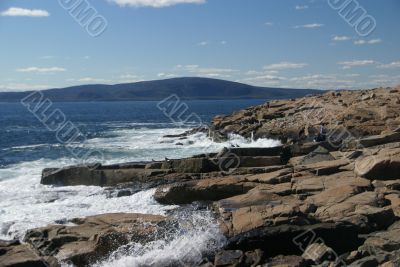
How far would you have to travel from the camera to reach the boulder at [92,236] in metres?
12.4

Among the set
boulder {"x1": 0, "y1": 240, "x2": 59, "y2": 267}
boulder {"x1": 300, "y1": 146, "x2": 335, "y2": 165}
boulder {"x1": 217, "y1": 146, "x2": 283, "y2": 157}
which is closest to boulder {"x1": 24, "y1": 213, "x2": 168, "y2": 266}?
boulder {"x1": 0, "y1": 240, "x2": 59, "y2": 267}

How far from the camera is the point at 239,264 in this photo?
11.6 meters

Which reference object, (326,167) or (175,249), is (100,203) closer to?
(175,249)

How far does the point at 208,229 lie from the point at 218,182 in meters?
5.04

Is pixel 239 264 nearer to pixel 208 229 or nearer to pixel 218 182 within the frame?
pixel 208 229

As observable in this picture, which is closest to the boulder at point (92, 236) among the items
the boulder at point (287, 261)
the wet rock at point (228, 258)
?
the wet rock at point (228, 258)

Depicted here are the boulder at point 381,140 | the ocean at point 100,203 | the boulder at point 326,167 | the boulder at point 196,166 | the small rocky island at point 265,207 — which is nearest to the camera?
the small rocky island at point 265,207

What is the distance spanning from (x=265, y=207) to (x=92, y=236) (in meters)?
4.50

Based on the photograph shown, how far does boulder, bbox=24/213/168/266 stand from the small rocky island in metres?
0.03

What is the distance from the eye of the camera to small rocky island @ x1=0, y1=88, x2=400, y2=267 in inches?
470

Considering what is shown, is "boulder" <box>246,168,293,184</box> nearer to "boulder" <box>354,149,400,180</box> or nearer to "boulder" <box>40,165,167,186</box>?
"boulder" <box>354,149,400,180</box>

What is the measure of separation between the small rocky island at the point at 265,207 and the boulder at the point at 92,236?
0.03 meters

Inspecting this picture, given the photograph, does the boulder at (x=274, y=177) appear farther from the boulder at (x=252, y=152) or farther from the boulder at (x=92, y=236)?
the boulder at (x=92, y=236)

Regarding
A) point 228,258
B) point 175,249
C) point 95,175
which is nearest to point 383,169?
point 228,258
